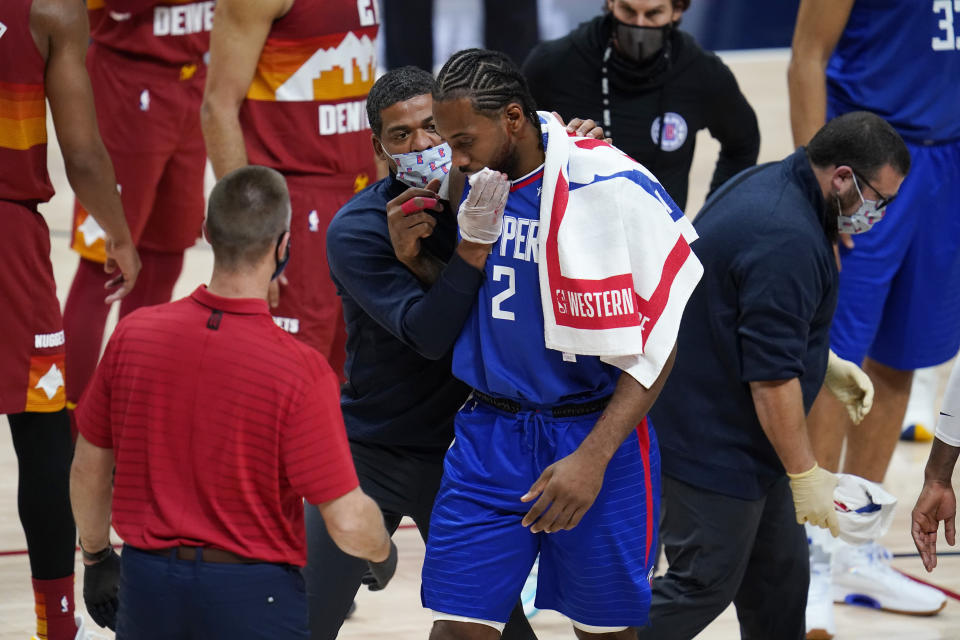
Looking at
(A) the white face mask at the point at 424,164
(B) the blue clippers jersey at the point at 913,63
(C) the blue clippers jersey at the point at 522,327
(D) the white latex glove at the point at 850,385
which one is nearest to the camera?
(C) the blue clippers jersey at the point at 522,327

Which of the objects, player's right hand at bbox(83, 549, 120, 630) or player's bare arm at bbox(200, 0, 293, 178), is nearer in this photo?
player's right hand at bbox(83, 549, 120, 630)

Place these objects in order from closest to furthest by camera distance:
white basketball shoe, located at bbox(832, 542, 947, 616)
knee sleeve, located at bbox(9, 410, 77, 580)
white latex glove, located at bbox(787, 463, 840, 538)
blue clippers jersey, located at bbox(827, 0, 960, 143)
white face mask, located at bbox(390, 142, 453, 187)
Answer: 1. white face mask, located at bbox(390, 142, 453, 187)
2. white latex glove, located at bbox(787, 463, 840, 538)
3. knee sleeve, located at bbox(9, 410, 77, 580)
4. white basketball shoe, located at bbox(832, 542, 947, 616)
5. blue clippers jersey, located at bbox(827, 0, 960, 143)

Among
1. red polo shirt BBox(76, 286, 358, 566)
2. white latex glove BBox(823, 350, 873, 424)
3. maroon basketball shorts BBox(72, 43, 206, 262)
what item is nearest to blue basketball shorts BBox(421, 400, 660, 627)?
red polo shirt BBox(76, 286, 358, 566)

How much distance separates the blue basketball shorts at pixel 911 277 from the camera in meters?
4.71

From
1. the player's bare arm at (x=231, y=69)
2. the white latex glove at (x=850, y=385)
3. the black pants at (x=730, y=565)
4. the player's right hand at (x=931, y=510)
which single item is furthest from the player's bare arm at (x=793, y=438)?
the player's bare arm at (x=231, y=69)

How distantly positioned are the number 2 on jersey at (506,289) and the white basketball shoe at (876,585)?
213 centimetres

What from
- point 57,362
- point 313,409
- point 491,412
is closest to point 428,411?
point 491,412

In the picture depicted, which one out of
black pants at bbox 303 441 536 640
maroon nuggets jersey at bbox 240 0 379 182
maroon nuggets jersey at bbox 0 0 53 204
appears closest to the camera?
black pants at bbox 303 441 536 640

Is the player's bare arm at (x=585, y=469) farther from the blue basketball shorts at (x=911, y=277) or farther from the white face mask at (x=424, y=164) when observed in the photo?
the blue basketball shorts at (x=911, y=277)

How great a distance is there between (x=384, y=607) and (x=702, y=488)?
52.7 inches

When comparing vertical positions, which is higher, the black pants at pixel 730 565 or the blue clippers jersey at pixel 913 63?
the blue clippers jersey at pixel 913 63

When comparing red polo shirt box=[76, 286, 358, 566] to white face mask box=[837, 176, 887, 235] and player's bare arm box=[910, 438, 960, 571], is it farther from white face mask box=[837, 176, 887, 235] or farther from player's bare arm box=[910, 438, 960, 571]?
white face mask box=[837, 176, 887, 235]

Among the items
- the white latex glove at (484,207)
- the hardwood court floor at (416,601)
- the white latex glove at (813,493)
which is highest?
the white latex glove at (484,207)

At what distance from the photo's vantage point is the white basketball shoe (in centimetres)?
468
